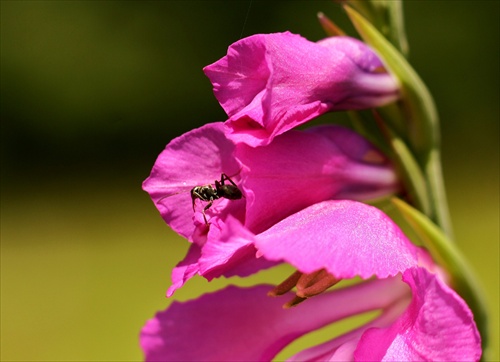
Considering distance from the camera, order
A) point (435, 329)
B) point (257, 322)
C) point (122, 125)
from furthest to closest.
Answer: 1. point (122, 125)
2. point (257, 322)
3. point (435, 329)

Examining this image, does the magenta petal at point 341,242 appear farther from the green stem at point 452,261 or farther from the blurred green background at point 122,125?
the blurred green background at point 122,125

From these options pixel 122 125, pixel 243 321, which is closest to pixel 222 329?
pixel 243 321

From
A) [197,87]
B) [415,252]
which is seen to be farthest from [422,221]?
[197,87]

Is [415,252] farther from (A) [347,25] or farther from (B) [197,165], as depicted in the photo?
(A) [347,25]

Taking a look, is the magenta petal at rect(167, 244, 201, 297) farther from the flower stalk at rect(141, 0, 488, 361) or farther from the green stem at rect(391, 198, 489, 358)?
the green stem at rect(391, 198, 489, 358)

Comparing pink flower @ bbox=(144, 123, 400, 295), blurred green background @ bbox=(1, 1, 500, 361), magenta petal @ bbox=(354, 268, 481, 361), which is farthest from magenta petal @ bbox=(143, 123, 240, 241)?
blurred green background @ bbox=(1, 1, 500, 361)

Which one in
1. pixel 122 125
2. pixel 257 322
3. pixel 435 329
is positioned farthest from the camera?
pixel 122 125

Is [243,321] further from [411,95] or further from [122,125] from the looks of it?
[122,125]
